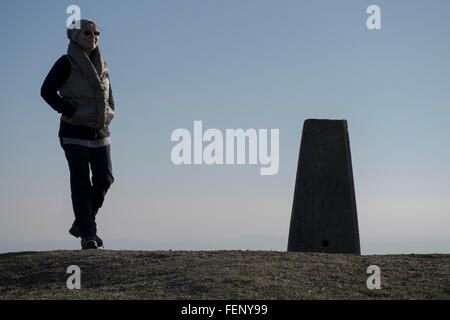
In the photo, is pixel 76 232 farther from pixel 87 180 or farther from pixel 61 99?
pixel 61 99

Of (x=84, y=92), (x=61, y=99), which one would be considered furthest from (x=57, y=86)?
(x=84, y=92)

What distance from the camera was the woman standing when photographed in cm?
934

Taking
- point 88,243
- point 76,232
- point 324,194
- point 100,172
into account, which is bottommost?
point 88,243

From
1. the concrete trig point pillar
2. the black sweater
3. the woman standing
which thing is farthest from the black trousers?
the concrete trig point pillar

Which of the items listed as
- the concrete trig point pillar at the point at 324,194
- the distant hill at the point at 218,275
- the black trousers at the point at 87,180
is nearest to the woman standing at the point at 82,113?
the black trousers at the point at 87,180

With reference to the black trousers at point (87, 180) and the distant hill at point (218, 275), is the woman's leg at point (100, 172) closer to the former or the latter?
the black trousers at point (87, 180)

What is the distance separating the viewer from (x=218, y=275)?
25.5ft

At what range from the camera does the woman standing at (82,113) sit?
9336 millimetres

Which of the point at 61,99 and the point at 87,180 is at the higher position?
the point at 61,99

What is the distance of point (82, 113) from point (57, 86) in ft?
1.66

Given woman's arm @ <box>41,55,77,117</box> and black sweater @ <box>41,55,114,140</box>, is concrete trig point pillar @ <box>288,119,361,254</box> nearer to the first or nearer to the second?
black sweater @ <box>41,55,114,140</box>

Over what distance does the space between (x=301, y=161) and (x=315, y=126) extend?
0.64 m
